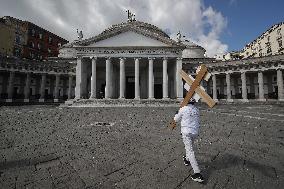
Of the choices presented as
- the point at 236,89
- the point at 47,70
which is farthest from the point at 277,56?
the point at 47,70

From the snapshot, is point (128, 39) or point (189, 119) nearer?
point (189, 119)

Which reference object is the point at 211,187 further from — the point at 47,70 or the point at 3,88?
the point at 3,88

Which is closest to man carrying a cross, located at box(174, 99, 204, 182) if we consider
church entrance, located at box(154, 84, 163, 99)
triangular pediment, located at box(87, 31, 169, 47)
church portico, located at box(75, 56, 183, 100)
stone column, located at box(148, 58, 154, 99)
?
church portico, located at box(75, 56, 183, 100)

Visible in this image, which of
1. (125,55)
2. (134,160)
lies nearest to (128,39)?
(125,55)

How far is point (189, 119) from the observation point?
4.93m

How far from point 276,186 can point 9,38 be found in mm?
55361

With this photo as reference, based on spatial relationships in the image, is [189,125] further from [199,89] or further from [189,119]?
[199,89]

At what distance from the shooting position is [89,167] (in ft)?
18.4

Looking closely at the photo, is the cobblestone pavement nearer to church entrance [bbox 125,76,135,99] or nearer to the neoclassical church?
the neoclassical church

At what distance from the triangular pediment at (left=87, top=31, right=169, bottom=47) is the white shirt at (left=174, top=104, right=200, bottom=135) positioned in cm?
2949

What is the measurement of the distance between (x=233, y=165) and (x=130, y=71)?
3539cm

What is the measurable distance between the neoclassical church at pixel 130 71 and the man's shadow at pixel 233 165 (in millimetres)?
25058

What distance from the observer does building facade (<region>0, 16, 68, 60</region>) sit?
4706cm

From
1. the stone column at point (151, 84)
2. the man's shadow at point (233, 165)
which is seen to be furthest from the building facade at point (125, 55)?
the man's shadow at point (233, 165)
